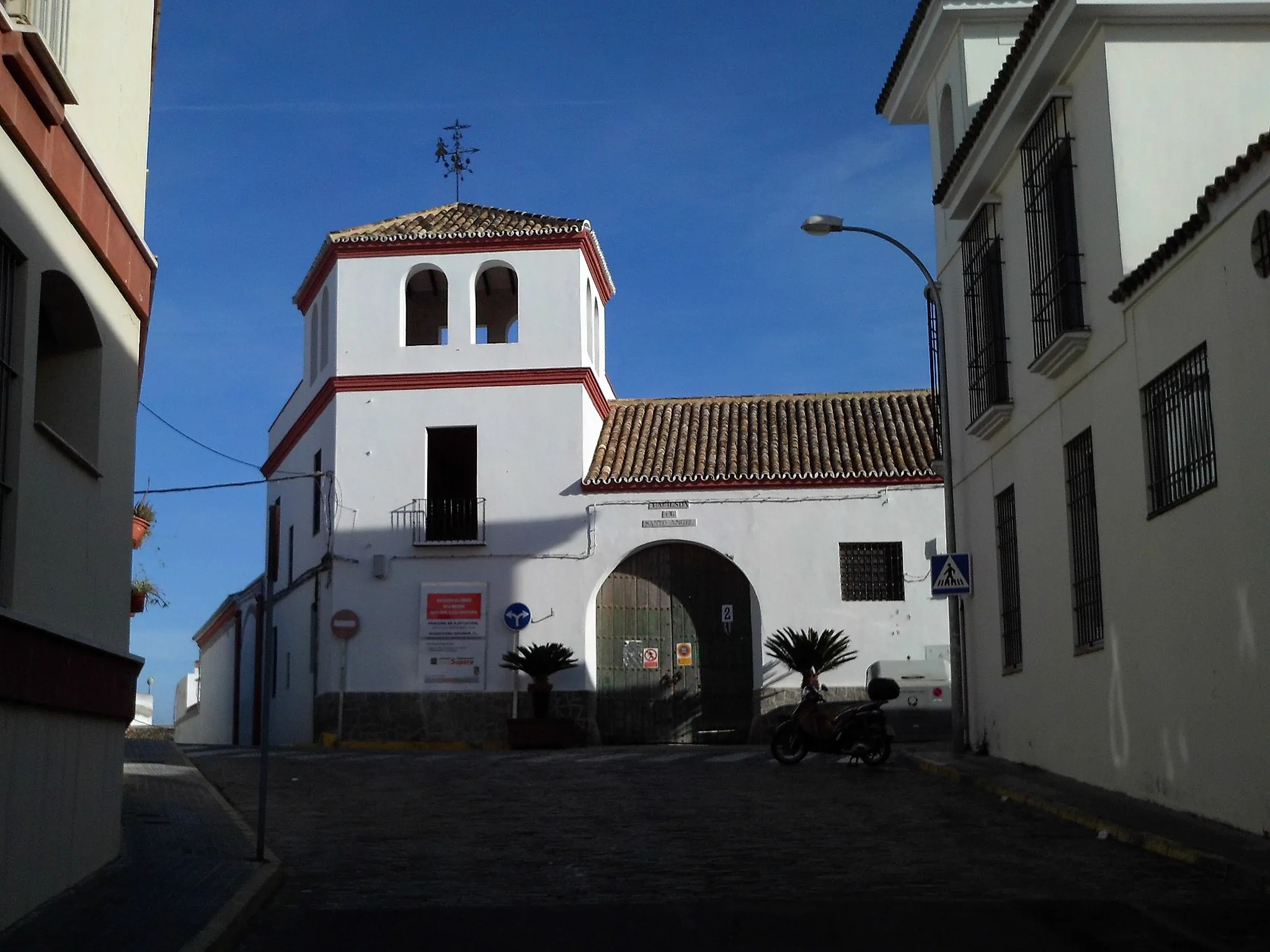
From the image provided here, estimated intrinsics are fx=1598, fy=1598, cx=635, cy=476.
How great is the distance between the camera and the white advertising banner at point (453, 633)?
28109mm

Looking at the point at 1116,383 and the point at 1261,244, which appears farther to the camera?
the point at 1116,383

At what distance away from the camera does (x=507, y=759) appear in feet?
68.5

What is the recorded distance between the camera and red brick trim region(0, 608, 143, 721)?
7.91 meters

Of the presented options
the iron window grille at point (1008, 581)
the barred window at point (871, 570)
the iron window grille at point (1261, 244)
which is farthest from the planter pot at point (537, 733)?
the iron window grille at point (1261, 244)

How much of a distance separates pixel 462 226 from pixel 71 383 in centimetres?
2060

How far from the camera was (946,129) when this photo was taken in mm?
20250

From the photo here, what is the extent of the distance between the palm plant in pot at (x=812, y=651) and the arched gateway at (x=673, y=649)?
93 cm

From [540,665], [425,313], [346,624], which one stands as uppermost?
[425,313]

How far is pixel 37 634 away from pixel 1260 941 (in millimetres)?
6263

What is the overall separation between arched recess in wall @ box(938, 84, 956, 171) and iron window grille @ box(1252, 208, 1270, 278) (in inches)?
390

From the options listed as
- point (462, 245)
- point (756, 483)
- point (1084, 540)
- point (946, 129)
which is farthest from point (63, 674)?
point (462, 245)

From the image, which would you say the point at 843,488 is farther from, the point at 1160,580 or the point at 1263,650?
the point at 1263,650

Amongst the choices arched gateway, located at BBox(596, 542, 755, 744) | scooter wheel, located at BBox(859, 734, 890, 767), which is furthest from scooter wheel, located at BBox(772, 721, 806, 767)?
arched gateway, located at BBox(596, 542, 755, 744)

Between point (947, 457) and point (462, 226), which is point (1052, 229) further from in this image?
point (462, 226)
